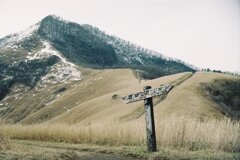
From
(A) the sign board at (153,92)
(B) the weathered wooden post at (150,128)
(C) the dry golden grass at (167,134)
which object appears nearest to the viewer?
(A) the sign board at (153,92)

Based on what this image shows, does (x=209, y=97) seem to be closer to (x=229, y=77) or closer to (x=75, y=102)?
(x=229, y=77)

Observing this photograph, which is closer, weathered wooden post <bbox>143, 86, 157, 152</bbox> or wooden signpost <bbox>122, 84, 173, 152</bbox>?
wooden signpost <bbox>122, 84, 173, 152</bbox>

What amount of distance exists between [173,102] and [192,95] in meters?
4.56

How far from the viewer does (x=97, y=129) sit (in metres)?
16.8

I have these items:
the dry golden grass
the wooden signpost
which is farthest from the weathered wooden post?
the dry golden grass

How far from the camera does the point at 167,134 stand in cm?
1399

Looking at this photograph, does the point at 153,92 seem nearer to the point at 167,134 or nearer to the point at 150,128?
the point at 150,128

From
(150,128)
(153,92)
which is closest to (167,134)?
(150,128)

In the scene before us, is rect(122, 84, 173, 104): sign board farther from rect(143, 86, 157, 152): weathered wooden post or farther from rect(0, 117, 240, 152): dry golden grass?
rect(0, 117, 240, 152): dry golden grass

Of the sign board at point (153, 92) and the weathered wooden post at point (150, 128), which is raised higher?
the sign board at point (153, 92)

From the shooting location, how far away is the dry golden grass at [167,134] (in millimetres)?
13204

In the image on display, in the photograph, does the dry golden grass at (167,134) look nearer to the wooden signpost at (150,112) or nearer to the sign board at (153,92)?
the wooden signpost at (150,112)

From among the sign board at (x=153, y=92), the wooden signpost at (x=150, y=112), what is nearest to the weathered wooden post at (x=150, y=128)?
the wooden signpost at (x=150, y=112)

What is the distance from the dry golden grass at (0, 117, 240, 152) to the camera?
13.2m
